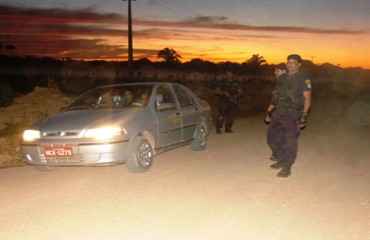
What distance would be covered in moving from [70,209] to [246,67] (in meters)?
95.6

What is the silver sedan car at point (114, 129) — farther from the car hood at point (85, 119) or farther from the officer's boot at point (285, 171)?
the officer's boot at point (285, 171)

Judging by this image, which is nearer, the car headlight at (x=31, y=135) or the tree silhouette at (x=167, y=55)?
the car headlight at (x=31, y=135)

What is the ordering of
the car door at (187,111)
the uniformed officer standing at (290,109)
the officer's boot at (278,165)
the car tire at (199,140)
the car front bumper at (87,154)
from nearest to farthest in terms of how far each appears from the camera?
the car front bumper at (87,154) < the uniformed officer standing at (290,109) < the officer's boot at (278,165) < the car door at (187,111) < the car tire at (199,140)

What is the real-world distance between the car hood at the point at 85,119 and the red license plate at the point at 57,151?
0.31 metres

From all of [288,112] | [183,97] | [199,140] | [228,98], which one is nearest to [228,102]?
[228,98]

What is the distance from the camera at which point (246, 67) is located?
325ft

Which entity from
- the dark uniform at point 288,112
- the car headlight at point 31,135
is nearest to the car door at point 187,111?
the dark uniform at point 288,112

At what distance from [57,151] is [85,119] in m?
0.65

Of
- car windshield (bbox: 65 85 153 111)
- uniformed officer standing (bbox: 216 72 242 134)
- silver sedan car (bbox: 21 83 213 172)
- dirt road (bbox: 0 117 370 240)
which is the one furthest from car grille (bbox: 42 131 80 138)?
uniformed officer standing (bbox: 216 72 242 134)

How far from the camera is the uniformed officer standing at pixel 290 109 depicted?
275 inches

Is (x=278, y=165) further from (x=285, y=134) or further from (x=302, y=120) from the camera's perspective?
(x=302, y=120)

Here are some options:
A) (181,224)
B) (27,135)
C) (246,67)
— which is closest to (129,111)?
(27,135)

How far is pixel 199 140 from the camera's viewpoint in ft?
30.8

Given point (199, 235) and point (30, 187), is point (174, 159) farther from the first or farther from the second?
point (199, 235)
